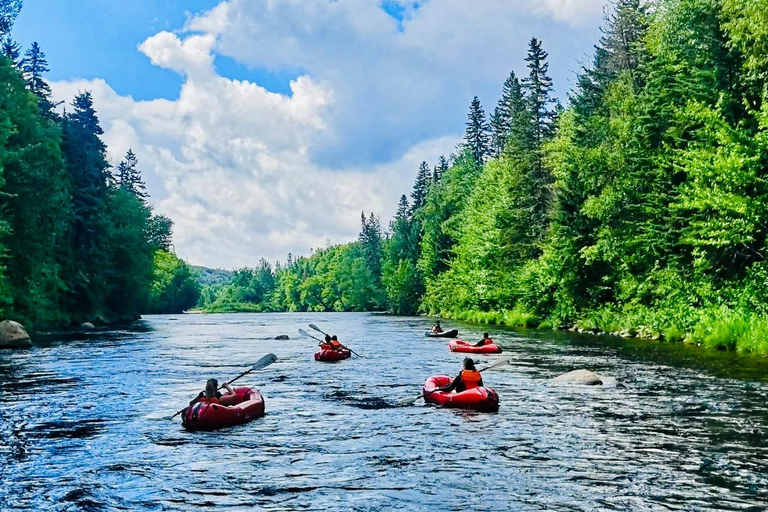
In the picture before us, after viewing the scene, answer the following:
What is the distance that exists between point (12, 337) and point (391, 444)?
25.1 m

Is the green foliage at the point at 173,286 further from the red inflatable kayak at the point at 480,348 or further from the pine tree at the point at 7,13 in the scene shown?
the red inflatable kayak at the point at 480,348

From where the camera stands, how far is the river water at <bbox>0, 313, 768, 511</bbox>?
361 inches

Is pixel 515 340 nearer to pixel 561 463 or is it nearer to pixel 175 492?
pixel 561 463

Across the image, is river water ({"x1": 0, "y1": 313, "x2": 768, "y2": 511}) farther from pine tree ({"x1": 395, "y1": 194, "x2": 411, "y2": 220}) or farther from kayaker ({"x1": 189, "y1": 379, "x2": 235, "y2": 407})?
pine tree ({"x1": 395, "y1": 194, "x2": 411, "y2": 220})

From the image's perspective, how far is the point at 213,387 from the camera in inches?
561

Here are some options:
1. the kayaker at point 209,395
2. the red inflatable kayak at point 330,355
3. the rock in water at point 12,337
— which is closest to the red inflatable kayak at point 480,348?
the red inflatable kayak at point 330,355

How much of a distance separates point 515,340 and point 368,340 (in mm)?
8375

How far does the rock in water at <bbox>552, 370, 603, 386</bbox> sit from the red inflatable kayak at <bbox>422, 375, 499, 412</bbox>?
4328 millimetres

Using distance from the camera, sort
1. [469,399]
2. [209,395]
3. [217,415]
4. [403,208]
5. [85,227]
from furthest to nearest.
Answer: [403,208] < [85,227] < [469,399] < [209,395] < [217,415]

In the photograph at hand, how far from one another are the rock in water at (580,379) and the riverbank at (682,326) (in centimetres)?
841

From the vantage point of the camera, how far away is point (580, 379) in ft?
62.4

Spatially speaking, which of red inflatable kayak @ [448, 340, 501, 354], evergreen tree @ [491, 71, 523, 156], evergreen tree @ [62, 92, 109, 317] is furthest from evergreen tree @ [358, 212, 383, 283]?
red inflatable kayak @ [448, 340, 501, 354]

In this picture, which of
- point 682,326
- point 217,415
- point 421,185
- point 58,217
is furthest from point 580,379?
point 421,185

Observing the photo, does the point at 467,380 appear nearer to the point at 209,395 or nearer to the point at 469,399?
the point at 469,399
